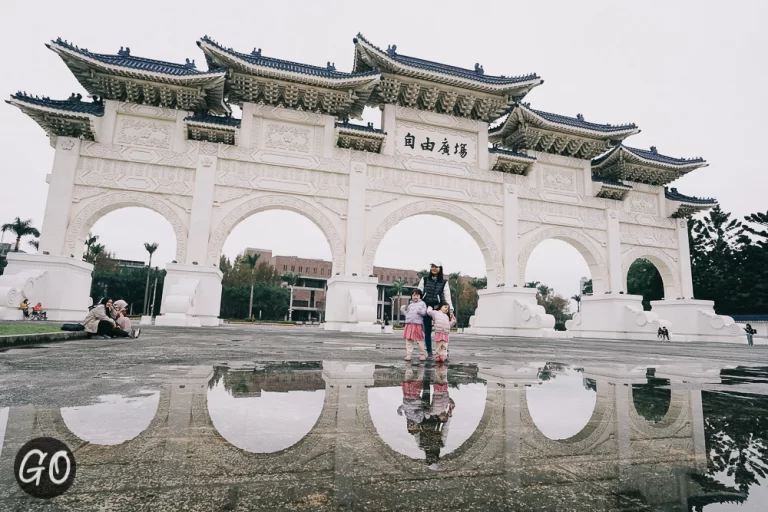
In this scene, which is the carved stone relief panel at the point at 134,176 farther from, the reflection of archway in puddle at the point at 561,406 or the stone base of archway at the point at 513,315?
the reflection of archway in puddle at the point at 561,406

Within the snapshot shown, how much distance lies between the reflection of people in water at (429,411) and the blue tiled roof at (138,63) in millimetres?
13538

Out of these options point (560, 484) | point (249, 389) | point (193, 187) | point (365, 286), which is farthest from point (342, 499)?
point (193, 187)

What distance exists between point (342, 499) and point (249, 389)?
1.61 meters

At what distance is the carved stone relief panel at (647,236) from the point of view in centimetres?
1783

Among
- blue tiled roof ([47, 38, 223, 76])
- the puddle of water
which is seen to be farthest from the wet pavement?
blue tiled roof ([47, 38, 223, 76])

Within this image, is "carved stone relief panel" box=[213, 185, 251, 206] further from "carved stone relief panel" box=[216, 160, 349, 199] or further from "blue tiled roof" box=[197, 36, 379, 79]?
"blue tiled roof" box=[197, 36, 379, 79]

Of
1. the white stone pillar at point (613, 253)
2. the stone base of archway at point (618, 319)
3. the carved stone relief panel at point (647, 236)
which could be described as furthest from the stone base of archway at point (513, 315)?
the carved stone relief panel at point (647, 236)

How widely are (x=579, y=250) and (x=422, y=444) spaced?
18.4 meters

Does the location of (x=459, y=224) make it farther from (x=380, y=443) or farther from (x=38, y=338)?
(x=380, y=443)

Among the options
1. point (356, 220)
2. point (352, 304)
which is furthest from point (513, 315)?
point (356, 220)

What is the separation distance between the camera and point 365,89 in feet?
47.2

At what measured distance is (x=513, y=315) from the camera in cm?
1520

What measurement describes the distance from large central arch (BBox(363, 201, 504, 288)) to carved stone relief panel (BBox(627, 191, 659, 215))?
24.9ft

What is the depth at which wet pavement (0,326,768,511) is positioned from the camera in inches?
38.0
